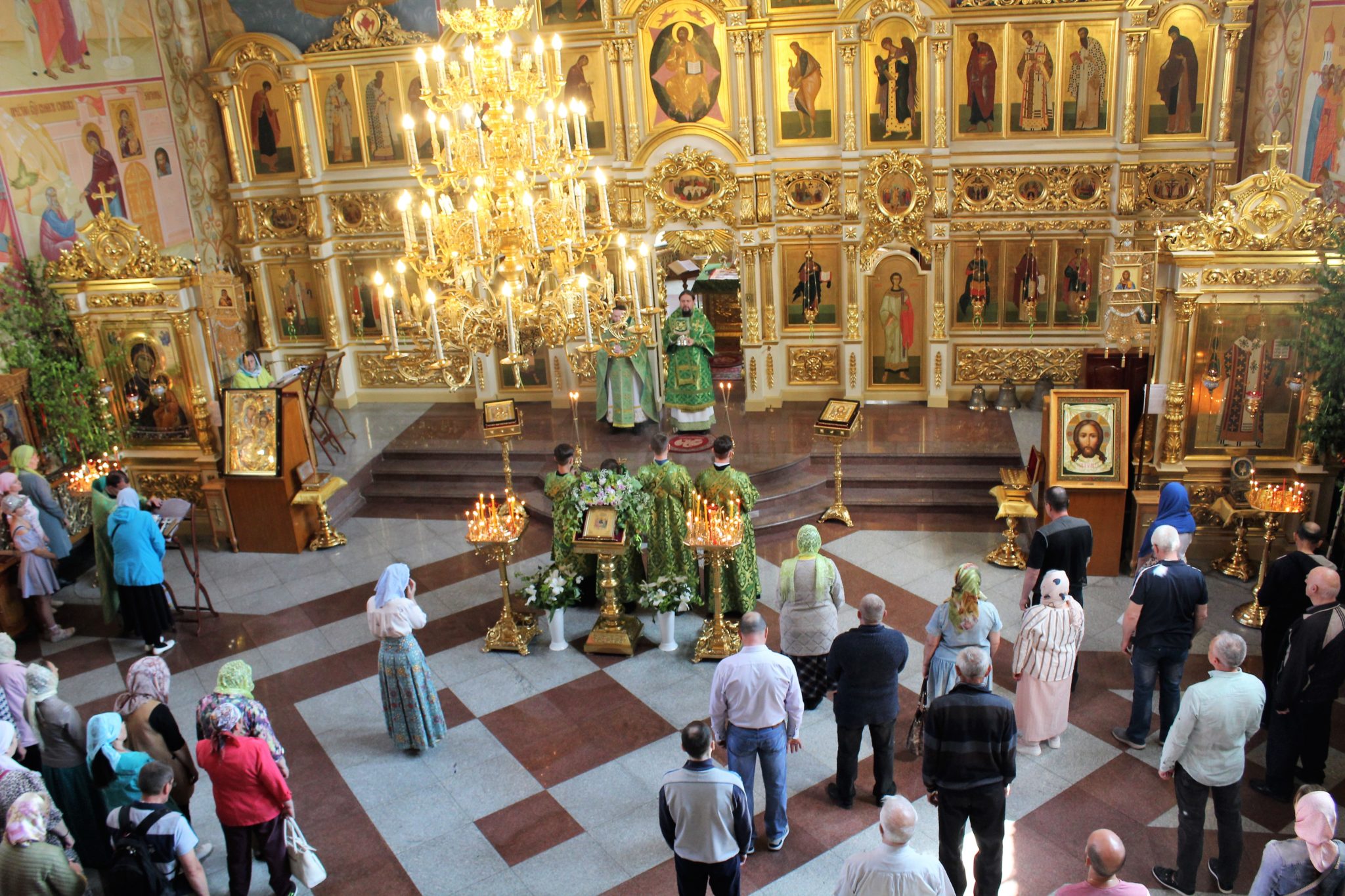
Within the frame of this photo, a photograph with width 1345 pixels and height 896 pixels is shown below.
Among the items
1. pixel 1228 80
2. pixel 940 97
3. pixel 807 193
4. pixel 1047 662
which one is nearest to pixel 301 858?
pixel 1047 662

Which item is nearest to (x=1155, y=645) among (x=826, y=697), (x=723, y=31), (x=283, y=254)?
(x=826, y=697)

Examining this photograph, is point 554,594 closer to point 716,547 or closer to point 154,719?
point 716,547

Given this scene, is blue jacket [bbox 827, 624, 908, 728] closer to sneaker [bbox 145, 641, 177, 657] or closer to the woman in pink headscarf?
the woman in pink headscarf

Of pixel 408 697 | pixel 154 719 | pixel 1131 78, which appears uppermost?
pixel 1131 78

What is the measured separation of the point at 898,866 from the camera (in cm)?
494

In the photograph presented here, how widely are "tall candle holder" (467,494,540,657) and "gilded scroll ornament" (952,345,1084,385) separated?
785 centimetres

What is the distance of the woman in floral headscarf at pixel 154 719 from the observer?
23.1 ft

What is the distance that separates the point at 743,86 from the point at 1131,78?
4908 millimetres

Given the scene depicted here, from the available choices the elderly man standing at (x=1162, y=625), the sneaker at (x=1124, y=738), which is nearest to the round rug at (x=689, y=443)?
the sneaker at (x=1124, y=738)

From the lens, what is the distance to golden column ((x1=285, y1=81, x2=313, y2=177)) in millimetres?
15641

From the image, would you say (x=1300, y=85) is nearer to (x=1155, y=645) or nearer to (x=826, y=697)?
(x=1155, y=645)

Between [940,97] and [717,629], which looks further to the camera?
[940,97]

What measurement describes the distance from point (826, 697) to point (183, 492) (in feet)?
27.4

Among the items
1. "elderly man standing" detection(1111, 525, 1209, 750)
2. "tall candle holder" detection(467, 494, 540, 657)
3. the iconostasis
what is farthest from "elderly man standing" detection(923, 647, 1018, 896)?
the iconostasis
